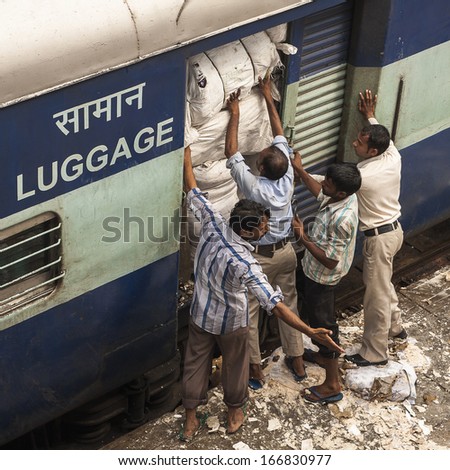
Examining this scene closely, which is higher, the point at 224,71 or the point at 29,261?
the point at 224,71

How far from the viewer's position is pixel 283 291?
561 centimetres

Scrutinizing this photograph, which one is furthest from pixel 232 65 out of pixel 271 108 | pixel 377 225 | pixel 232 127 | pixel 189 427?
pixel 189 427

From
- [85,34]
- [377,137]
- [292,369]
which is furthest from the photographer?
[292,369]

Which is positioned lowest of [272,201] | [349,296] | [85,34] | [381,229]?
[349,296]

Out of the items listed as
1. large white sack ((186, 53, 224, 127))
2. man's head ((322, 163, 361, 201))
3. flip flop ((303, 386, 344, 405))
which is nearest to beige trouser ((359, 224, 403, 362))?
flip flop ((303, 386, 344, 405))

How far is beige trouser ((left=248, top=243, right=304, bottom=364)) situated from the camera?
5395mm

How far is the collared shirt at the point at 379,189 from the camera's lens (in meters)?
5.37

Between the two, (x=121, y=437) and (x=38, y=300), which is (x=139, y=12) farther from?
(x=121, y=437)

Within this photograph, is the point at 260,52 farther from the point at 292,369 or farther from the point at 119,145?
the point at 292,369

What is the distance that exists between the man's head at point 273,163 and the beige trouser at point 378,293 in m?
0.91

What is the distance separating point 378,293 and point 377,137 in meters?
0.98

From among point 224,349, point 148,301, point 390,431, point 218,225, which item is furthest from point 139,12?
point 390,431

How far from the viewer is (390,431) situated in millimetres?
5551

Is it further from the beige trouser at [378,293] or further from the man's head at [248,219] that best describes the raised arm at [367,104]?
the man's head at [248,219]
